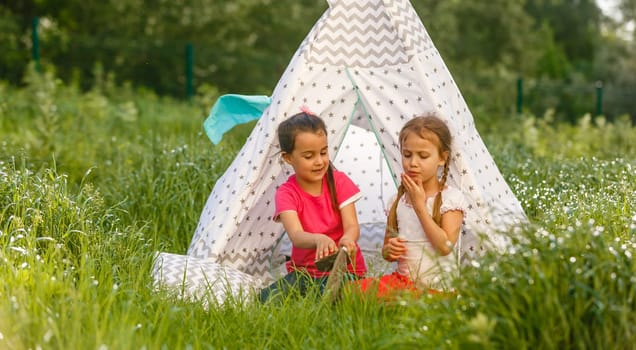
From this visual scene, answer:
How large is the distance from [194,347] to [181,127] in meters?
7.11

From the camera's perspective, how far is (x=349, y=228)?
4266 mm

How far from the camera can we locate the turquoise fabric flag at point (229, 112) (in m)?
5.16

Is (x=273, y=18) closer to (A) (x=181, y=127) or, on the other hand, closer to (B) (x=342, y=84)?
(A) (x=181, y=127)

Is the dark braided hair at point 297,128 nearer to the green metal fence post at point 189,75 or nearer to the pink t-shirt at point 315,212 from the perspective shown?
the pink t-shirt at point 315,212

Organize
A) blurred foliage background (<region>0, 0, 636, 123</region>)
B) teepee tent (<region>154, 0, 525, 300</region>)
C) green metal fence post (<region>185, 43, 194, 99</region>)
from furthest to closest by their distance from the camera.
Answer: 1. blurred foliage background (<region>0, 0, 636, 123</region>)
2. green metal fence post (<region>185, 43, 194, 99</region>)
3. teepee tent (<region>154, 0, 525, 300</region>)

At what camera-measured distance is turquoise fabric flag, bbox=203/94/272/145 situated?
516 cm

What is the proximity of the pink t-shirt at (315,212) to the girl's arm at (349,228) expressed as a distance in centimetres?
3

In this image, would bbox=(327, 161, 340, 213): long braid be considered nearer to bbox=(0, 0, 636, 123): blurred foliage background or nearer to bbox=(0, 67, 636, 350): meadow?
bbox=(0, 67, 636, 350): meadow

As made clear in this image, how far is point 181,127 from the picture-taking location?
1010 centimetres

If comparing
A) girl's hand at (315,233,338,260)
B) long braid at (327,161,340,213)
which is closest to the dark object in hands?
girl's hand at (315,233,338,260)

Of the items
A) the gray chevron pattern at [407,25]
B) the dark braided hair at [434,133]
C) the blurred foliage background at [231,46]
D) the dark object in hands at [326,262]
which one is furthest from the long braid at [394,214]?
the blurred foliage background at [231,46]

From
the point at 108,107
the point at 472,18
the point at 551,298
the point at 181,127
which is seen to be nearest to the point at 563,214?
the point at 551,298

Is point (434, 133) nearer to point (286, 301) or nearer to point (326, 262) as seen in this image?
point (326, 262)

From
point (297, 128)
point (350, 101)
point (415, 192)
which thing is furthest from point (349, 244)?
point (350, 101)
